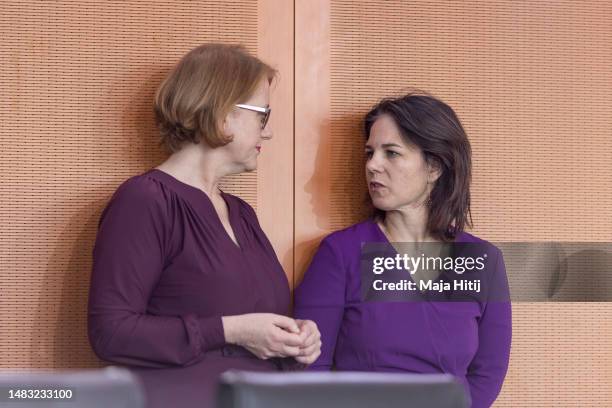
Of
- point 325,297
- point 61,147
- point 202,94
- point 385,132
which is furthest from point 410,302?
point 61,147

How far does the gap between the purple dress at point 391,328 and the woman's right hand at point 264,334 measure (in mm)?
292

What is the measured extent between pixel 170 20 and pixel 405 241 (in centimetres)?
90

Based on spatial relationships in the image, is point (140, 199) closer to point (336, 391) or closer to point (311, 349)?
point (311, 349)

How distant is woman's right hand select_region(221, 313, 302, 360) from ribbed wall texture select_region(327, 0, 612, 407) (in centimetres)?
61

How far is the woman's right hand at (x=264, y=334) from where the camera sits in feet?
7.01

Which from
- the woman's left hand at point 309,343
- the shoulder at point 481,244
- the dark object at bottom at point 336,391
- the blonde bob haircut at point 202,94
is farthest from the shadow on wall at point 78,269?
the dark object at bottom at point 336,391

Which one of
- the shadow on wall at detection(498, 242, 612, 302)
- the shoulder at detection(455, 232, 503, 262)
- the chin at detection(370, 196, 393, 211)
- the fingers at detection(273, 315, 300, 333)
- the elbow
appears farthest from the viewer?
the shadow on wall at detection(498, 242, 612, 302)

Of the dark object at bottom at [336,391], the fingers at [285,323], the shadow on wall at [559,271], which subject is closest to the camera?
the dark object at bottom at [336,391]

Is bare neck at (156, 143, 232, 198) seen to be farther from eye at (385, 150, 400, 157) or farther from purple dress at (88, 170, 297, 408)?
eye at (385, 150, 400, 157)

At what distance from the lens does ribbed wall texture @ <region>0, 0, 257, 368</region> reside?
2473 millimetres

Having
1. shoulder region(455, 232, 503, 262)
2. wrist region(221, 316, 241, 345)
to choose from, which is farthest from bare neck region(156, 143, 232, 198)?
shoulder region(455, 232, 503, 262)

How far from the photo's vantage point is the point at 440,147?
2.57 meters

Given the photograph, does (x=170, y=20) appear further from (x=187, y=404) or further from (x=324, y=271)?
(x=187, y=404)

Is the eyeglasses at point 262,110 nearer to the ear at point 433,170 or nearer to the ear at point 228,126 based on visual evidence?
the ear at point 228,126
